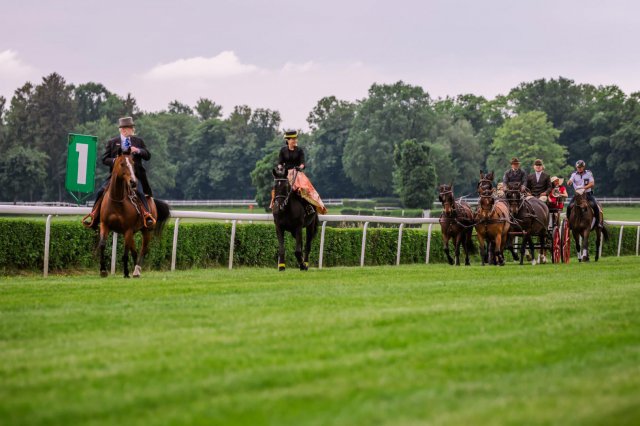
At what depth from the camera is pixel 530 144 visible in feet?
341

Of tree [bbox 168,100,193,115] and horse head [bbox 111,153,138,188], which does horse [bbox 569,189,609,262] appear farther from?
tree [bbox 168,100,193,115]

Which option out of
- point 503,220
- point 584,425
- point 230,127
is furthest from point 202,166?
point 584,425

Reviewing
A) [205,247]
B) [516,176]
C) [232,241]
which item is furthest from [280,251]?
[516,176]

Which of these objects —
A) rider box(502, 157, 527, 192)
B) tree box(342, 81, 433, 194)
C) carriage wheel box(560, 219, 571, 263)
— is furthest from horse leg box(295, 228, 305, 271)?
tree box(342, 81, 433, 194)

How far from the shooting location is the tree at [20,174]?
89188mm

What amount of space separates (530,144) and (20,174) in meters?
49.6

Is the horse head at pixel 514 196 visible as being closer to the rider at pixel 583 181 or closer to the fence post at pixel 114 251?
the rider at pixel 583 181

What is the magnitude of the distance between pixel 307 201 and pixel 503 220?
16.4 feet

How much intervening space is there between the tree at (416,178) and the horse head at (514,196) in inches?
2276

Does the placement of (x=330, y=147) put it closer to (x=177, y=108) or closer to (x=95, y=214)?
(x=177, y=108)

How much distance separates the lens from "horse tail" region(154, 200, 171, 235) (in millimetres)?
15672

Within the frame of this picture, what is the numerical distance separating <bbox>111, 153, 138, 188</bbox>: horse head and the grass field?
11.6 feet

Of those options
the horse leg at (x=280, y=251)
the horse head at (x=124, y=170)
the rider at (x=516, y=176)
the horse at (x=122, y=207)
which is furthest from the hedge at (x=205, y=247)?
the rider at (x=516, y=176)

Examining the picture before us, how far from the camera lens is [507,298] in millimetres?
10258
